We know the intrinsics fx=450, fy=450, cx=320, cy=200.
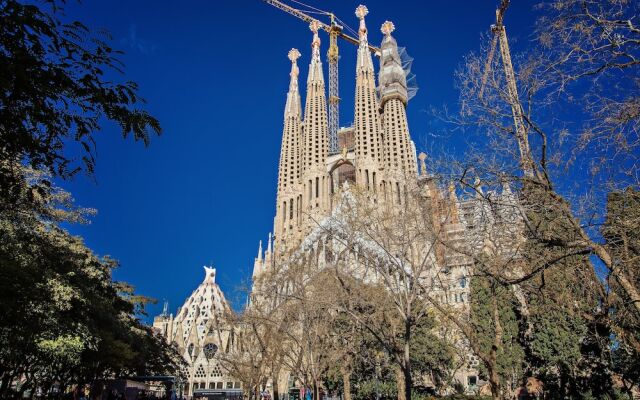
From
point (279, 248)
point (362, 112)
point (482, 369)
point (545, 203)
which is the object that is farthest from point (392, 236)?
point (362, 112)

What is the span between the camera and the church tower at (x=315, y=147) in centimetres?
5869

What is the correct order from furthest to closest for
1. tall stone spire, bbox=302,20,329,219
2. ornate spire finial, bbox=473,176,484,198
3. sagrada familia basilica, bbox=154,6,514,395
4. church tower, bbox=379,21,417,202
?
tall stone spire, bbox=302,20,329,219
church tower, bbox=379,21,417,202
sagrada familia basilica, bbox=154,6,514,395
ornate spire finial, bbox=473,176,484,198

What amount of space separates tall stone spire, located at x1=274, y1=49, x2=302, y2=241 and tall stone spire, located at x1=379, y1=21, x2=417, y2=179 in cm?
1324

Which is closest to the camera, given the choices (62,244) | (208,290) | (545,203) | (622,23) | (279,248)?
(622,23)

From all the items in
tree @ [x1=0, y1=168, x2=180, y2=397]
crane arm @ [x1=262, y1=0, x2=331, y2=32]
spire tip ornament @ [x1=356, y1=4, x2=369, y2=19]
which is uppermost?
crane arm @ [x1=262, y1=0, x2=331, y2=32]

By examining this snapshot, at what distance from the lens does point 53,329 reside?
13.3 m

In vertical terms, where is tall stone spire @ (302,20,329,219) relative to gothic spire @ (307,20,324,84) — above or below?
below

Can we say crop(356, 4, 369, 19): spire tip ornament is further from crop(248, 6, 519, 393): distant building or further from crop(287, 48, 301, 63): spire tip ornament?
crop(287, 48, 301, 63): spire tip ornament

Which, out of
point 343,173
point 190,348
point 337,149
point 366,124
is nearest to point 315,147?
point 343,173

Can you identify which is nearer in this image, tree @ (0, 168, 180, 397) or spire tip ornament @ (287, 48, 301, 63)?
tree @ (0, 168, 180, 397)

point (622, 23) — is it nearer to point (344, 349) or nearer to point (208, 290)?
point (344, 349)

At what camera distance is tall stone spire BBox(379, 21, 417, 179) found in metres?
58.8

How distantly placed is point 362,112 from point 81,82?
59111mm

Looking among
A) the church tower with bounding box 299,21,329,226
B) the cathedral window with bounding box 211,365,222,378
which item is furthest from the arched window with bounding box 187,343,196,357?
the church tower with bounding box 299,21,329,226
